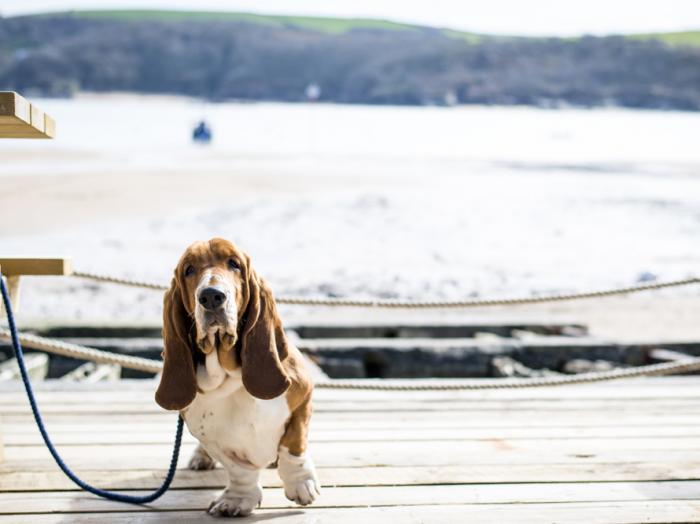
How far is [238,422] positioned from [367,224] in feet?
52.7

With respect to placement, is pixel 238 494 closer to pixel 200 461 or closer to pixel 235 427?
pixel 235 427

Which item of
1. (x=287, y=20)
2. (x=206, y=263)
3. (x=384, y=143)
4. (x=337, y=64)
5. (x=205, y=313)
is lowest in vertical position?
(x=205, y=313)

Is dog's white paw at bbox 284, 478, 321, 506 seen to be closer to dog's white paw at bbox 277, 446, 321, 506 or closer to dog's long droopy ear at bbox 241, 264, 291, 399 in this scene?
dog's white paw at bbox 277, 446, 321, 506

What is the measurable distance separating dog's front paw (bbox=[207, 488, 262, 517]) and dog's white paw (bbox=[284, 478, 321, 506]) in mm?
123

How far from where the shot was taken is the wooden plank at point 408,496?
11.1ft

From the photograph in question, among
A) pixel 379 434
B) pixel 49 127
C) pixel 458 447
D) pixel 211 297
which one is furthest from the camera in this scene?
pixel 379 434

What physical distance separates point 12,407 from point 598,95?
120 m

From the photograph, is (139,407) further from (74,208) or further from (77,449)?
(74,208)

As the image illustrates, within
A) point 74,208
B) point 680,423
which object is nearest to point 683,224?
point 74,208

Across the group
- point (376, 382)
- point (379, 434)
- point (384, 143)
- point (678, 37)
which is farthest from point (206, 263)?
point (678, 37)

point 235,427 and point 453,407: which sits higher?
point 235,427

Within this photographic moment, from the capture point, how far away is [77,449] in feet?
13.1

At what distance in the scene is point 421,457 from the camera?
3955 millimetres

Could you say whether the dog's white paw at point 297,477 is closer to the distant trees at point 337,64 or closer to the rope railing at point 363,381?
the rope railing at point 363,381
